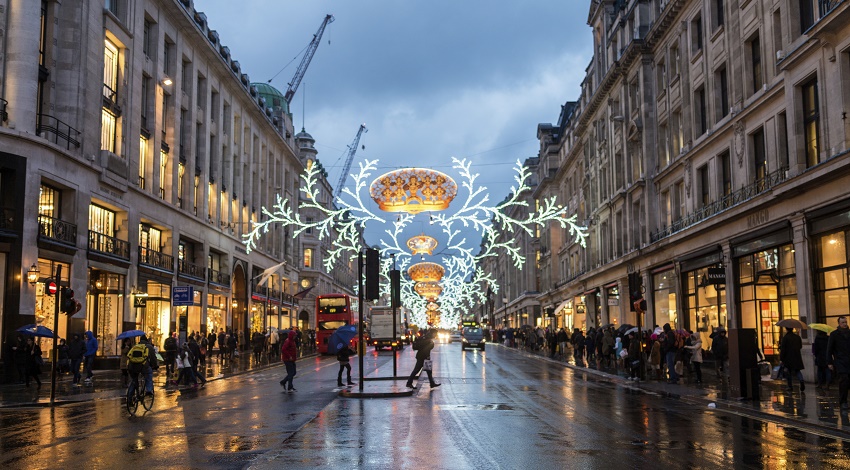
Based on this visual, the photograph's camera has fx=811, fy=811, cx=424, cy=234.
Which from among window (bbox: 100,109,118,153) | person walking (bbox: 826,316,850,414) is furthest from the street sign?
person walking (bbox: 826,316,850,414)

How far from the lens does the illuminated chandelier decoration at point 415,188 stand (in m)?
24.4

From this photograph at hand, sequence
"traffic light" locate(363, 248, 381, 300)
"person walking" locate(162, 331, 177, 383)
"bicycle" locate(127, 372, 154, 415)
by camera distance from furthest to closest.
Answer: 1. "person walking" locate(162, 331, 177, 383)
2. "traffic light" locate(363, 248, 381, 300)
3. "bicycle" locate(127, 372, 154, 415)

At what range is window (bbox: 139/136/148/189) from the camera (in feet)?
134

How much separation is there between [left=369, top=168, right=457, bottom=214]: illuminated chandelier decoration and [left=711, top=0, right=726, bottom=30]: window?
16.4 meters

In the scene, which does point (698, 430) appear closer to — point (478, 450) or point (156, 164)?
point (478, 450)

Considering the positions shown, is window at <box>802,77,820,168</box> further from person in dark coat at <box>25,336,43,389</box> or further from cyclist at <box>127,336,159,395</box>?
person in dark coat at <box>25,336,43,389</box>

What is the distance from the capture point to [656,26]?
4116cm

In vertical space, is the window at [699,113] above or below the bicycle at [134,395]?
above

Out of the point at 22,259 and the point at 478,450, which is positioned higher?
the point at 22,259

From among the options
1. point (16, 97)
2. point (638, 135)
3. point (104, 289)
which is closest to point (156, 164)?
point (104, 289)

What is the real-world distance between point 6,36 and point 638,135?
32.3m

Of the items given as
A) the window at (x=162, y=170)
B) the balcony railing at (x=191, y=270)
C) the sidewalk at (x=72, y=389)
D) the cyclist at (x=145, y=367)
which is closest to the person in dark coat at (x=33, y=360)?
the sidewalk at (x=72, y=389)

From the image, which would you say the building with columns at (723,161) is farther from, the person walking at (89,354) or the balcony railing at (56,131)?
the balcony railing at (56,131)

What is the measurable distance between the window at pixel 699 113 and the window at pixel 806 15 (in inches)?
401
